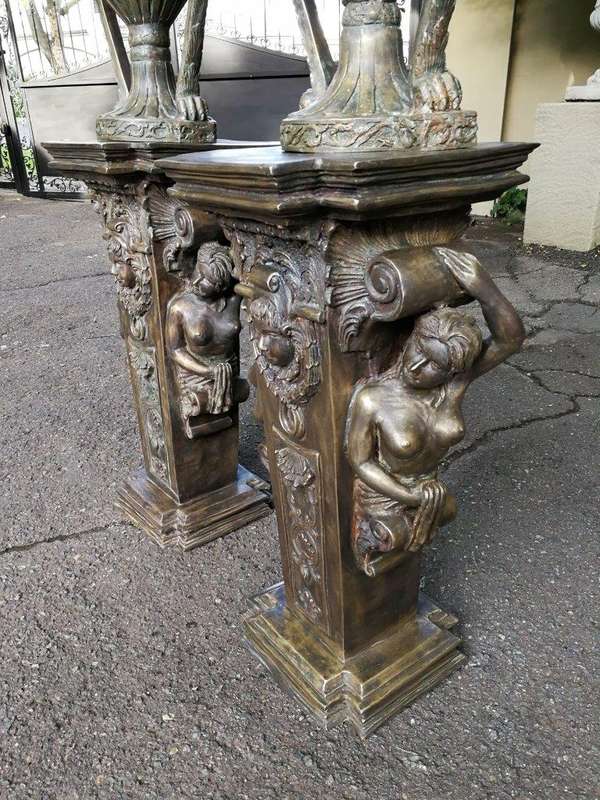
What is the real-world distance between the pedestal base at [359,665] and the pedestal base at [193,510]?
49 centimetres

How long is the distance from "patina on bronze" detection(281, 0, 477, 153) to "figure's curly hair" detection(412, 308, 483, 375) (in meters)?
0.30

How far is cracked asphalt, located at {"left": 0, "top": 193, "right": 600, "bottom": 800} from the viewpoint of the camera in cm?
140

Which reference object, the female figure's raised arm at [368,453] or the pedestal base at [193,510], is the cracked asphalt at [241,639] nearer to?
the pedestal base at [193,510]

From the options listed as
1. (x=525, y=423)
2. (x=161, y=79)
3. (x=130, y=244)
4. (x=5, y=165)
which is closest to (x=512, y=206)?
(x=525, y=423)

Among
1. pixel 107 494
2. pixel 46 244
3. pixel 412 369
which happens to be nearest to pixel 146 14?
pixel 412 369

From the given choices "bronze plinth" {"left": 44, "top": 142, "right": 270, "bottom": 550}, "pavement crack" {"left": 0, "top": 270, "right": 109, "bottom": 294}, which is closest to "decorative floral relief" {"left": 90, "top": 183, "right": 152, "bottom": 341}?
"bronze plinth" {"left": 44, "top": 142, "right": 270, "bottom": 550}

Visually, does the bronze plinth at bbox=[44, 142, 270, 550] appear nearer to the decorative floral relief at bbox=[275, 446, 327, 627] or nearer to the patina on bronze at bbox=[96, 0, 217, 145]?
the patina on bronze at bbox=[96, 0, 217, 145]

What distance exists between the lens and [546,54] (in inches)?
235

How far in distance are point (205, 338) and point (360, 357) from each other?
2.17 feet

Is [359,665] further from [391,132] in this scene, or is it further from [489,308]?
[391,132]

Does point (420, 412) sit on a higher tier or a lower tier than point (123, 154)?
lower

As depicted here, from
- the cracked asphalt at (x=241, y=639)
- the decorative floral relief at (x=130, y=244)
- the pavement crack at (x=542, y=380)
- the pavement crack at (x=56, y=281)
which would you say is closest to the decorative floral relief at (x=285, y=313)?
the decorative floral relief at (x=130, y=244)

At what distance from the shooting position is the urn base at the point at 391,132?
114 centimetres

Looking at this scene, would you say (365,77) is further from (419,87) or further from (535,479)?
(535,479)
